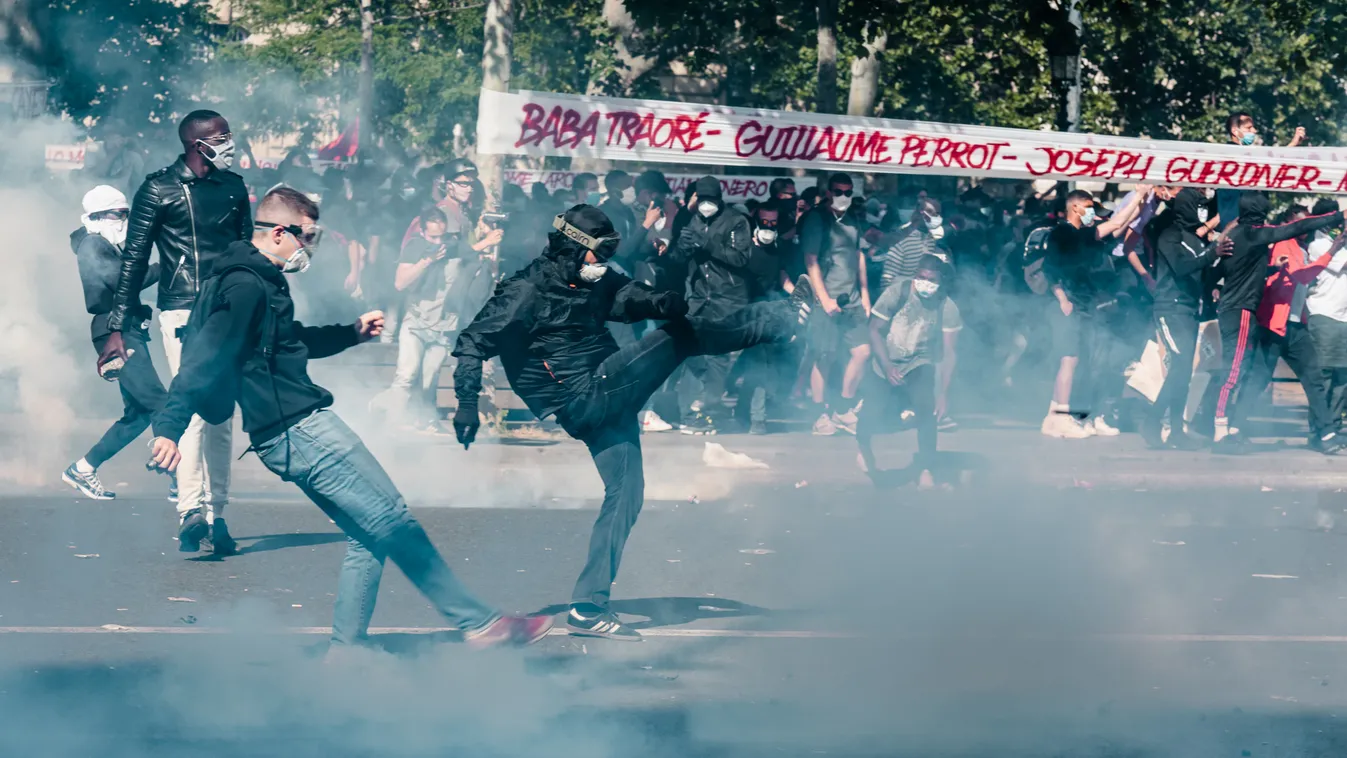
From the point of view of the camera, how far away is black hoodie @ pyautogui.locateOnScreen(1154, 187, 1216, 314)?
1185 centimetres

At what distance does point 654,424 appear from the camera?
483 inches

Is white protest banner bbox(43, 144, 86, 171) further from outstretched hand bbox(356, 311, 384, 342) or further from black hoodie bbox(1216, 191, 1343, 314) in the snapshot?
outstretched hand bbox(356, 311, 384, 342)

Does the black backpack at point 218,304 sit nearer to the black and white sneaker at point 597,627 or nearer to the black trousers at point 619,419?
the black trousers at point 619,419

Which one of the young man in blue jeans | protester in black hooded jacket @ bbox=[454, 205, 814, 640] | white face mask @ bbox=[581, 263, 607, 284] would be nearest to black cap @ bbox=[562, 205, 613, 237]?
protester in black hooded jacket @ bbox=[454, 205, 814, 640]

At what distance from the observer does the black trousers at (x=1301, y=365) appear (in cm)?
1215

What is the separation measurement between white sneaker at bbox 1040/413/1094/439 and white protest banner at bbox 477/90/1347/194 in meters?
1.63

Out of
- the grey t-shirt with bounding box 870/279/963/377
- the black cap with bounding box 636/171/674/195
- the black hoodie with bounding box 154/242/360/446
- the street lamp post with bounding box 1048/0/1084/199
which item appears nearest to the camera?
the black hoodie with bounding box 154/242/360/446

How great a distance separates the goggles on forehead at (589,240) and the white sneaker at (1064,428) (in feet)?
21.4

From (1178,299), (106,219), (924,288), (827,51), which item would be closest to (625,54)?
(827,51)

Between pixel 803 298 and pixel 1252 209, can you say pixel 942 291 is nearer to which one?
pixel 803 298

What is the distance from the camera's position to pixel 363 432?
1151 centimetres

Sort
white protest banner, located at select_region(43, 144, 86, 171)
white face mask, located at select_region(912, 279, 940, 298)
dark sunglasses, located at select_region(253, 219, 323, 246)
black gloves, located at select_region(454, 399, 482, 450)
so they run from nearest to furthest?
dark sunglasses, located at select_region(253, 219, 323, 246) < black gloves, located at select_region(454, 399, 482, 450) < white face mask, located at select_region(912, 279, 940, 298) < white protest banner, located at select_region(43, 144, 86, 171)

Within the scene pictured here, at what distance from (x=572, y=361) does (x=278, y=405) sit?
1.24 metres

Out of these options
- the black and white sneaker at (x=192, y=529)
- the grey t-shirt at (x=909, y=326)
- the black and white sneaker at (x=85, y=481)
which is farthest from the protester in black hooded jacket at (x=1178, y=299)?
the black and white sneaker at (x=85, y=481)
